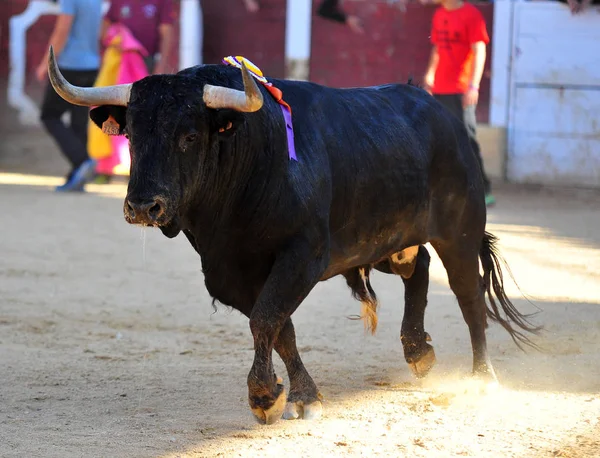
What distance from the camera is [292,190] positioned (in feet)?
12.1

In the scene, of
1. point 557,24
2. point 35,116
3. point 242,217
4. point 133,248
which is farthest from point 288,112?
point 35,116

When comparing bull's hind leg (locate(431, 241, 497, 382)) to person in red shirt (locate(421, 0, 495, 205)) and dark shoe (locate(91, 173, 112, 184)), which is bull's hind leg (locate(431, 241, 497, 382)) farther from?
dark shoe (locate(91, 173, 112, 184))

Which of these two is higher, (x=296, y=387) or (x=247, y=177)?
(x=247, y=177)

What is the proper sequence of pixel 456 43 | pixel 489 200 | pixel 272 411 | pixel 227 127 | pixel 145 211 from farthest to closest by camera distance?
pixel 489 200 < pixel 456 43 < pixel 272 411 < pixel 227 127 < pixel 145 211

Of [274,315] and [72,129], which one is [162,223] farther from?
[72,129]

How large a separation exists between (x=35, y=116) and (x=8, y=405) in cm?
841

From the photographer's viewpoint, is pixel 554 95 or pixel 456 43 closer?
pixel 456 43

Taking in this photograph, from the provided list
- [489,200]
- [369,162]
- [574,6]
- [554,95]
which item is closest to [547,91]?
[554,95]

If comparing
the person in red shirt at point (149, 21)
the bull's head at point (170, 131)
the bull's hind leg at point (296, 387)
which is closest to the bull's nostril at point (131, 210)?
the bull's head at point (170, 131)

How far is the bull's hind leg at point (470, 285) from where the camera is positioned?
4.61 metres

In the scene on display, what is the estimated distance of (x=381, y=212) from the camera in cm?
420

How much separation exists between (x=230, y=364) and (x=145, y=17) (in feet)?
20.4

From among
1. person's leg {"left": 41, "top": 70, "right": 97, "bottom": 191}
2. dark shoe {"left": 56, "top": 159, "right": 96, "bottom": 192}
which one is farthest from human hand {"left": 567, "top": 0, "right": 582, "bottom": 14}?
dark shoe {"left": 56, "top": 159, "right": 96, "bottom": 192}

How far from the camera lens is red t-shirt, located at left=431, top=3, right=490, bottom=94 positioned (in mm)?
8523
